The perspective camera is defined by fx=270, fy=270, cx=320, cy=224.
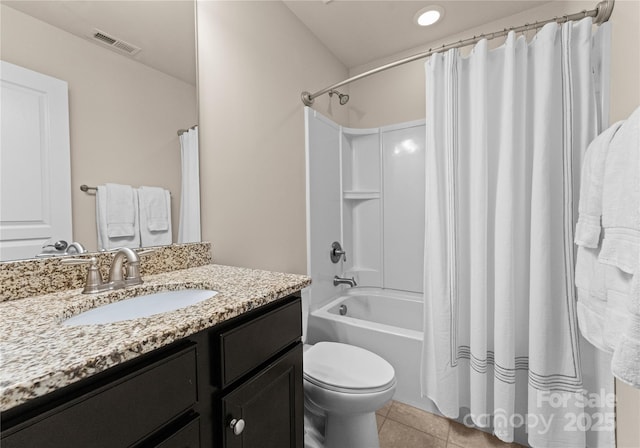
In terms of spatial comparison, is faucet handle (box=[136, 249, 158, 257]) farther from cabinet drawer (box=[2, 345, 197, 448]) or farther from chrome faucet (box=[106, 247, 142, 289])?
cabinet drawer (box=[2, 345, 197, 448])

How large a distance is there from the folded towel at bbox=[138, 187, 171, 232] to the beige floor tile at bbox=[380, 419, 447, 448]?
1525 millimetres

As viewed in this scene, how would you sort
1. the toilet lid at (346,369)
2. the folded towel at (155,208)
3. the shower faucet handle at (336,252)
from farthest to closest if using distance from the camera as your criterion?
the shower faucet handle at (336,252) < the toilet lid at (346,369) < the folded towel at (155,208)

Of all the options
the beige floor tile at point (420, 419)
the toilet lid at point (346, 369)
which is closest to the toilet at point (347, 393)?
the toilet lid at point (346, 369)

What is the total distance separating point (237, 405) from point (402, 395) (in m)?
1.36

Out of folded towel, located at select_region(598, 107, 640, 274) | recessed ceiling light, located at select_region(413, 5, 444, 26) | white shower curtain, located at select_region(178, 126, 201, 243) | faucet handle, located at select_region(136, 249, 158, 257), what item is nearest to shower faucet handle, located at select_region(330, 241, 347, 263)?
white shower curtain, located at select_region(178, 126, 201, 243)

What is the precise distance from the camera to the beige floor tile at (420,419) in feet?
4.83

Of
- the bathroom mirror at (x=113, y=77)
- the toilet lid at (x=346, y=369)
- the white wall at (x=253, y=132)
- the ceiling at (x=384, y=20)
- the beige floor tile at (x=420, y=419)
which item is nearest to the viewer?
the bathroom mirror at (x=113, y=77)

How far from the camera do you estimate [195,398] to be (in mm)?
613

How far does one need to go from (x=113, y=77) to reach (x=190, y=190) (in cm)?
48

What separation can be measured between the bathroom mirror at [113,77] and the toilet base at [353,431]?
114 centimetres

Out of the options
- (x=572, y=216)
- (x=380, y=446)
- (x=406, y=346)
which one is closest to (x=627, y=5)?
(x=572, y=216)

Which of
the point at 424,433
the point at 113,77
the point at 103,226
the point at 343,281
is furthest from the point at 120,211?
the point at 424,433

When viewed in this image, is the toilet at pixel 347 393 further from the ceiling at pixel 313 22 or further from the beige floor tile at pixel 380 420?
the ceiling at pixel 313 22

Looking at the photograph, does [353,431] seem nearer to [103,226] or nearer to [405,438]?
[405,438]
